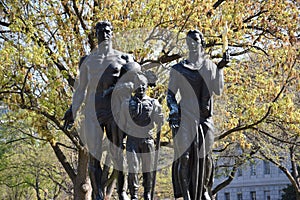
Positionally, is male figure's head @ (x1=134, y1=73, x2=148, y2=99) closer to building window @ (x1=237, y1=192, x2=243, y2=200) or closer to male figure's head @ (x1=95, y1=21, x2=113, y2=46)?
male figure's head @ (x1=95, y1=21, x2=113, y2=46)

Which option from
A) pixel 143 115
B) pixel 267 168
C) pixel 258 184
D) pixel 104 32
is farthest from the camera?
pixel 258 184

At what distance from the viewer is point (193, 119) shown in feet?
28.6

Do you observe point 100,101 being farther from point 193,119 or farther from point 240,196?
point 240,196

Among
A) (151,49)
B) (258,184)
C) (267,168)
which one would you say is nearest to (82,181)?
(151,49)

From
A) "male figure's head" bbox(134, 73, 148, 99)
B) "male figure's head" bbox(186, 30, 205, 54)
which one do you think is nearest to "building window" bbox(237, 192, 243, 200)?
"male figure's head" bbox(134, 73, 148, 99)

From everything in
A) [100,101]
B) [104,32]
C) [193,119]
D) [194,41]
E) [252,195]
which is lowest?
[193,119]

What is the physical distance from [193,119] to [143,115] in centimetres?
88

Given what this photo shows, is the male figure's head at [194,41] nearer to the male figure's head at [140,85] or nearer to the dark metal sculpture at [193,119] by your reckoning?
the dark metal sculpture at [193,119]

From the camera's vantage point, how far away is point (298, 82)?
58.0 ft

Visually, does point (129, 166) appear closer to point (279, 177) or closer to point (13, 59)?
point (13, 59)

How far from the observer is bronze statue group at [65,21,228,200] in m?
8.70

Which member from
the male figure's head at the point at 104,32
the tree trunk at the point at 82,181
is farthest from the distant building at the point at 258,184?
the male figure's head at the point at 104,32

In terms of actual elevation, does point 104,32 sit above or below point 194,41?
above

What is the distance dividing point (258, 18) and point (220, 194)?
4707cm
